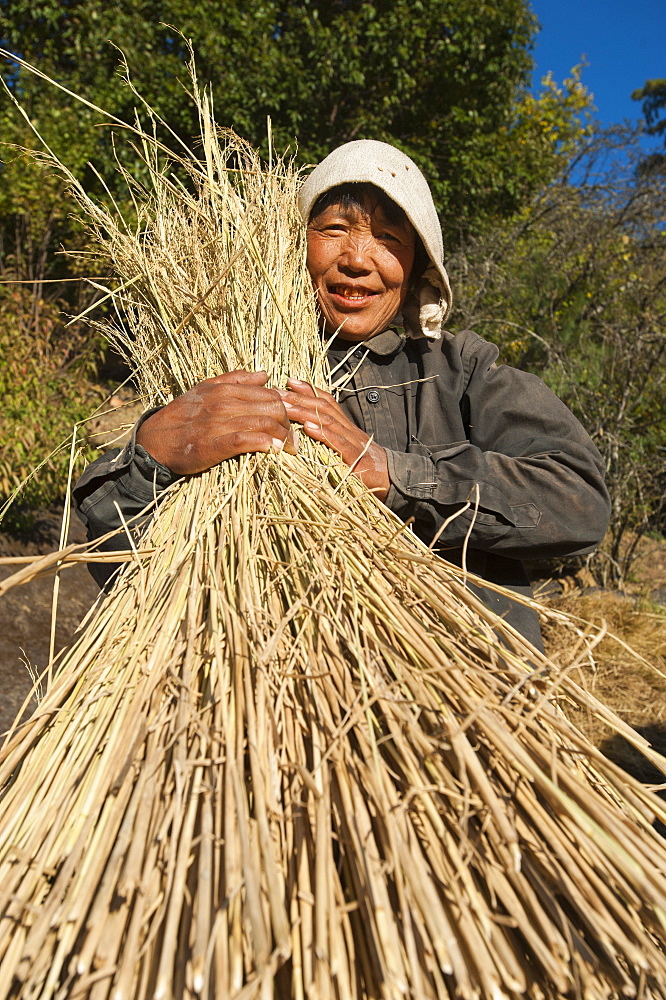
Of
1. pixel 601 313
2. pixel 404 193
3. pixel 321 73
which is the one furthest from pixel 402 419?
pixel 321 73

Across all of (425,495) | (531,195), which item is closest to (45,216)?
(531,195)

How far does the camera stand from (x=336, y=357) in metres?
1.62

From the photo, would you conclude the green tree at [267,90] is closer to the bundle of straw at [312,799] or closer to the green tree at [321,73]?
the green tree at [321,73]

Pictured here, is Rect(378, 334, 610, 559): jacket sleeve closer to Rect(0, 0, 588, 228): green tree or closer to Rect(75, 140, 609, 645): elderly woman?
Rect(75, 140, 609, 645): elderly woman

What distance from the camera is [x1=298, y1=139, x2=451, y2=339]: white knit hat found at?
4.76ft

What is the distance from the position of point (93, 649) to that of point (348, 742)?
15.4 inches

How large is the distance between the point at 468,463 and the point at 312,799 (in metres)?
0.79

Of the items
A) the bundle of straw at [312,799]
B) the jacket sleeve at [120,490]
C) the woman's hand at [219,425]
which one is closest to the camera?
the bundle of straw at [312,799]

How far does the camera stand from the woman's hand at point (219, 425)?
1176 millimetres

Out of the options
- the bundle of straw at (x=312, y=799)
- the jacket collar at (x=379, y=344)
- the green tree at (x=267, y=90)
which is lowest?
the bundle of straw at (x=312, y=799)

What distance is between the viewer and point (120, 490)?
1.31 meters

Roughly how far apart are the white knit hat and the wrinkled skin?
0.05 metres

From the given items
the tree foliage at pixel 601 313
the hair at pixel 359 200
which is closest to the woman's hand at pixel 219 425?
the hair at pixel 359 200

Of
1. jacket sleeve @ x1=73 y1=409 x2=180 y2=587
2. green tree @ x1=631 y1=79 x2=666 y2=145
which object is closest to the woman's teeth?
jacket sleeve @ x1=73 y1=409 x2=180 y2=587
